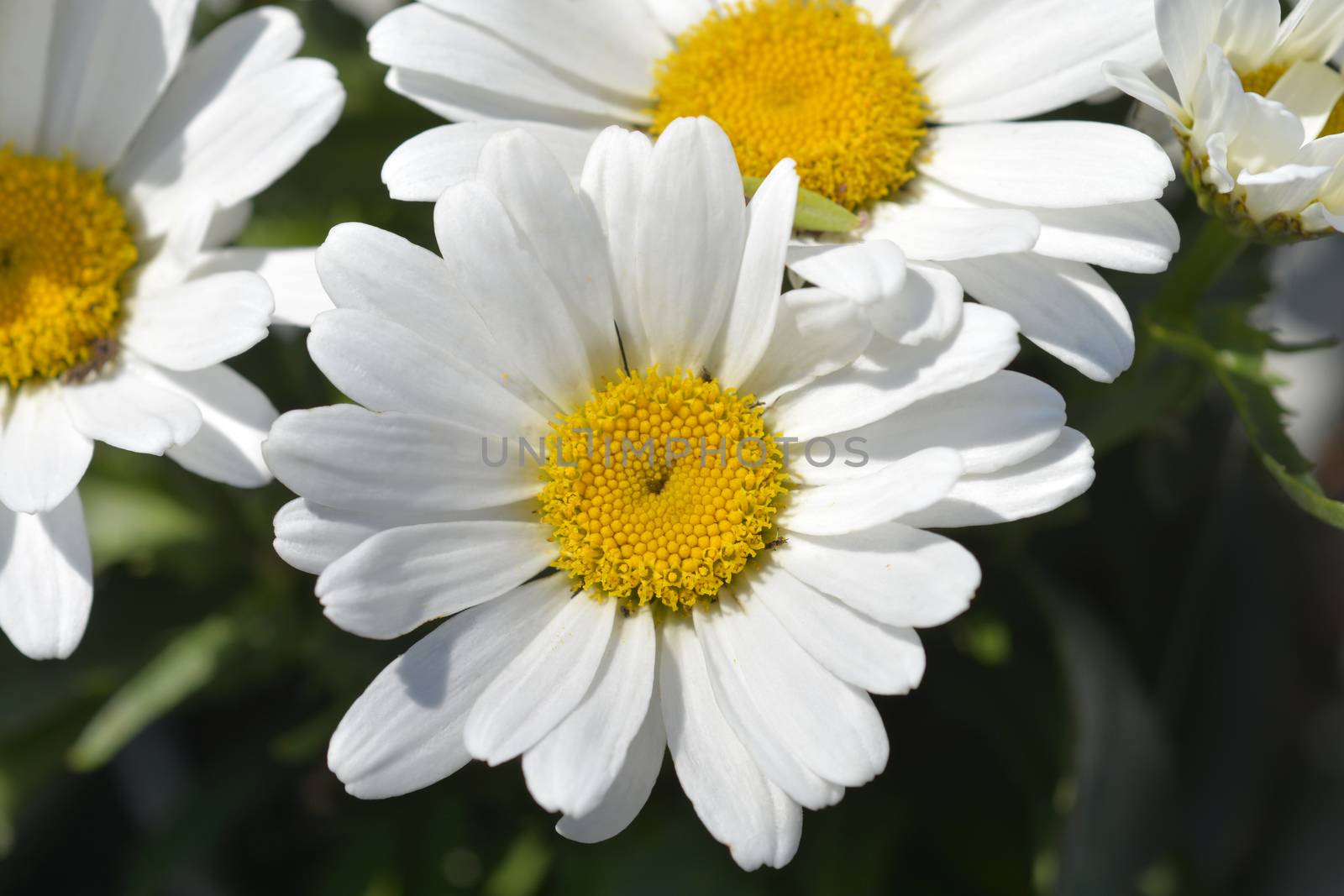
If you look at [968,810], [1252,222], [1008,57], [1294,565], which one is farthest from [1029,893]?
[1008,57]

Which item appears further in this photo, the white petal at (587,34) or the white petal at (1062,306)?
the white petal at (587,34)

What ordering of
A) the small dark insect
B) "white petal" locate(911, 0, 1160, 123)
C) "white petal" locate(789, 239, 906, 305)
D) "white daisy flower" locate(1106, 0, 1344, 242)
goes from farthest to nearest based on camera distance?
the small dark insect → "white petal" locate(911, 0, 1160, 123) → "white daisy flower" locate(1106, 0, 1344, 242) → "white petal" locate(789, 239, 906, 305)

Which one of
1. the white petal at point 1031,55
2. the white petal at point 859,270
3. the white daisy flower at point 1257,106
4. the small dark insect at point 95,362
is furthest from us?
the small dark insect at point 95,362

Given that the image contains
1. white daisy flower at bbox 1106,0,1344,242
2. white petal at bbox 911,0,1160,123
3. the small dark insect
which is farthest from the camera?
the small dark insect

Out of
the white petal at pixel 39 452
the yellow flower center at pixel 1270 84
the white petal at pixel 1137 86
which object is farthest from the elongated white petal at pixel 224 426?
the yellow flower center at pixel 1270 84

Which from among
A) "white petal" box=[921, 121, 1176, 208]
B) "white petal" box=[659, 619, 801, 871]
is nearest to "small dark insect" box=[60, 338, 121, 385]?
"white petal" box=[659, 619, 801, 871]

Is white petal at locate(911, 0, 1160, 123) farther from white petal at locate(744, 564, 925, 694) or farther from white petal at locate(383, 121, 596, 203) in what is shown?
white petal at locate(744, 564, 925, 694)

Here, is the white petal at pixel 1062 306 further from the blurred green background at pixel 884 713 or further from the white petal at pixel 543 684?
the white petal at pixel 543 684

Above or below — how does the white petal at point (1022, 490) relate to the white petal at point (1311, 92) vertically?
below
